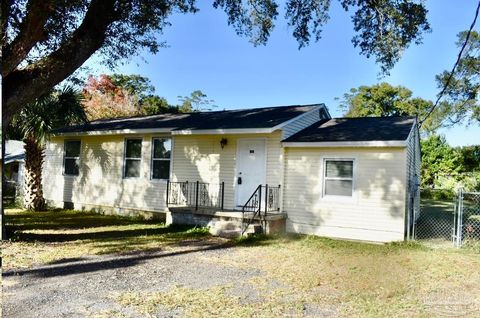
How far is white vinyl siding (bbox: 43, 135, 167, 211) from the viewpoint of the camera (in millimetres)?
13562

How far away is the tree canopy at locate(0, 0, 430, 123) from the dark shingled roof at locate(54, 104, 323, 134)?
2.46 m

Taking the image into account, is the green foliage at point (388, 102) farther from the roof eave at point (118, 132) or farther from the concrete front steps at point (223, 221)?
the concrete front steps at point (223, 221)

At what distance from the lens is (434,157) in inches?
1048

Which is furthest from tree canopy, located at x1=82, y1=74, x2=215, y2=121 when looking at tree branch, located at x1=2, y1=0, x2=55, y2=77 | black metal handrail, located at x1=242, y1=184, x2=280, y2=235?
tree branch, located at x1=2, y1=0, x2=55, y2=77

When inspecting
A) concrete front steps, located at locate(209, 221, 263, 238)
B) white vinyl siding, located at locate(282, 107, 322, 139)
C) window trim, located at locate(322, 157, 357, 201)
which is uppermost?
white vinyl siding, located at locate(282, 107, 322, 139)

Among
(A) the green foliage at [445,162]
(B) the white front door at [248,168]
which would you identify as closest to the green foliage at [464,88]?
(A) the green foliage at [445,162]

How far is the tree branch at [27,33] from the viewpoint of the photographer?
7.31m

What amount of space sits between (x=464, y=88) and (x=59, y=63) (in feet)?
95.0

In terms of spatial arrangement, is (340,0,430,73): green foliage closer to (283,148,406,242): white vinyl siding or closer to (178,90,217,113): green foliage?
(283,148,406,242): white vinyl siding

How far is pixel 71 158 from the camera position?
16.0 metres

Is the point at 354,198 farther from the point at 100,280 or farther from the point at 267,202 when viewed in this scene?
the point at 100,280

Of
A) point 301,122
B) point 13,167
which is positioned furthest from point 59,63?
point 13,167

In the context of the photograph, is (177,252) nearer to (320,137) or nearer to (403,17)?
(320,137)

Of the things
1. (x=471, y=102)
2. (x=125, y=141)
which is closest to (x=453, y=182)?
(x=471, y=102)
